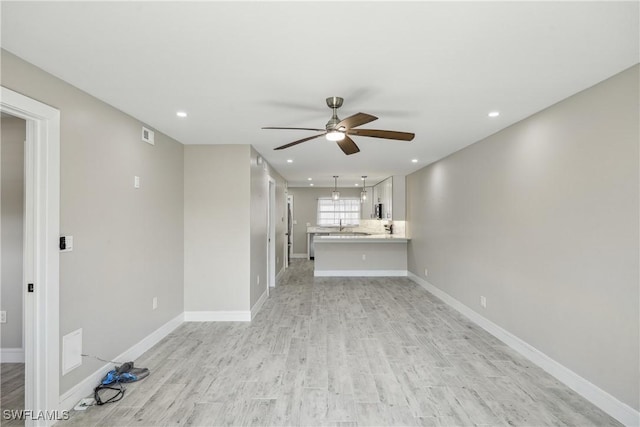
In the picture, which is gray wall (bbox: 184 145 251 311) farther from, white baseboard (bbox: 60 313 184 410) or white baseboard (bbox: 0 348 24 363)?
white baseboard (bbox: 0 348 24 363)

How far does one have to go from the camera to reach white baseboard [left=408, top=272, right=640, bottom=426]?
6.73ft

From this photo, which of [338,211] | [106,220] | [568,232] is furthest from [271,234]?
[338,211]

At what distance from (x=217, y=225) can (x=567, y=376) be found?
401 centimetres

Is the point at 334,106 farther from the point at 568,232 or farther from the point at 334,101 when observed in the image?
the point at 568,232

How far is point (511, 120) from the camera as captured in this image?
3121 millimetres

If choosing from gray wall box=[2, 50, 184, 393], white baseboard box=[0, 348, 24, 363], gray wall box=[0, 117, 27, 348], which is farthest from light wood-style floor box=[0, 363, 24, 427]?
gray wall box=[2, 50, 184, 393]

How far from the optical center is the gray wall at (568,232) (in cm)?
205

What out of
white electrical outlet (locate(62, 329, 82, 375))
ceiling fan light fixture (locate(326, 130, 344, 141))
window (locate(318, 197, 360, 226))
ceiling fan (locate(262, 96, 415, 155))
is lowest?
white electrical outlet (locate(62, 329, 82, 375))

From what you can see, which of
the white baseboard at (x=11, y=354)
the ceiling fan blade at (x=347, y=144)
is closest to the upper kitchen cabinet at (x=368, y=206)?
the ceiling fan blade at (x=347, y=144)

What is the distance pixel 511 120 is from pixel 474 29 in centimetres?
190

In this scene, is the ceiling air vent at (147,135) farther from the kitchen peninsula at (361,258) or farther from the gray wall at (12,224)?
the kitchen peninsula at (361,258)

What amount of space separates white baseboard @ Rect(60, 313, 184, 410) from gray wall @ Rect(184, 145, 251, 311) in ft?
1.88

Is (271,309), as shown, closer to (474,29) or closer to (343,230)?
(474,29)

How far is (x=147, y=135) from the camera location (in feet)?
10.7
